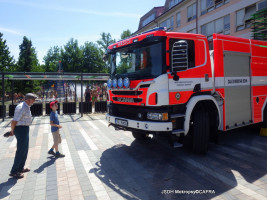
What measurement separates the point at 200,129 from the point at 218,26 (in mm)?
19445

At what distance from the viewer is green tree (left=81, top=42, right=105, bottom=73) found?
4662cm

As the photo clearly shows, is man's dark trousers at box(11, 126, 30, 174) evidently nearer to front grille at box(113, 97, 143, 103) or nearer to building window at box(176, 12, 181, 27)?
front grille at box(113, 97, 143, 103)

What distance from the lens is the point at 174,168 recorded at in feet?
16.0

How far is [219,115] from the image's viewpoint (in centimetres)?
578

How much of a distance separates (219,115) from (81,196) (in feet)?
13.2

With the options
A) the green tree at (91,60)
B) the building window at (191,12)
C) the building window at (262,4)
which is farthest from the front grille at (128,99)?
the green tree at (91,60)

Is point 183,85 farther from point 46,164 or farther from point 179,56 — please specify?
point 46,164

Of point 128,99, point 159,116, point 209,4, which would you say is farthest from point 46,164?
point 209,4

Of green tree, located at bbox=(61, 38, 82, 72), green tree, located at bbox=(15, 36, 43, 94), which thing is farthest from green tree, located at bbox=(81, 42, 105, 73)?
green tree, located at bbox=(15, 36, 43, 94)

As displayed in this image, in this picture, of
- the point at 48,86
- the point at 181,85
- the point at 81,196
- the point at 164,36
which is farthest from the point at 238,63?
the point at 48,86

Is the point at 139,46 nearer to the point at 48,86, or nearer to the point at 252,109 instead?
the point at 252,109

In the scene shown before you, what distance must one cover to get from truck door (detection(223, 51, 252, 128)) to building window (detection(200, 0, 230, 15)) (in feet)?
56.2

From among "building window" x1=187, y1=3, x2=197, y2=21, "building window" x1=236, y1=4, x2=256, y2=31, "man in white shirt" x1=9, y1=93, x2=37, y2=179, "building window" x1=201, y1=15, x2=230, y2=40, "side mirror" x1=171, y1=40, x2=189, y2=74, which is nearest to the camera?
"man in white shirt" x1=9, y1=93, x2=37, y2=179

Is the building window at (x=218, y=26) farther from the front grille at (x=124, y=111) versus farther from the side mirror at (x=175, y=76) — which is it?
the side mirror at (x=175, y=76)
